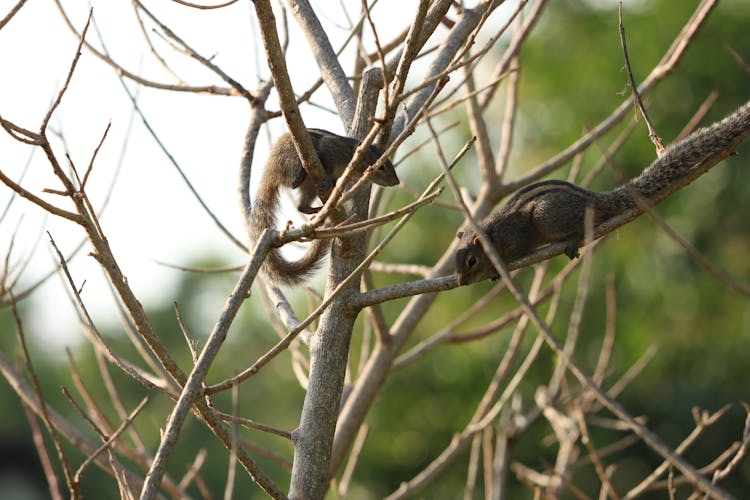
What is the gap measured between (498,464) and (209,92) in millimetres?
2517

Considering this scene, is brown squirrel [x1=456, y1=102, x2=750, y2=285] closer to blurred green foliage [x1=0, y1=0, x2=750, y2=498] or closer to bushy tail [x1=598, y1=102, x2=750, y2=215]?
bushy tail [x1=598, y1=102, x2=750, y2=215]

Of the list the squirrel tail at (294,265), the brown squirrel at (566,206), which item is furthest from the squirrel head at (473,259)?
the squirrel tail at (294,265)

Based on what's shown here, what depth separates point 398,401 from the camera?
20953 mm

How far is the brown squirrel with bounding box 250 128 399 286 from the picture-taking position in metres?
4.68

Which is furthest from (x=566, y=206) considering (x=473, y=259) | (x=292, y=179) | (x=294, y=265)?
(x=292, y=179)

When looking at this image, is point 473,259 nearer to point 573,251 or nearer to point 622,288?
point 573,251

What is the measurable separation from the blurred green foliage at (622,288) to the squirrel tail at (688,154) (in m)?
13.3

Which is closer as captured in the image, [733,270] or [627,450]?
[627,450]

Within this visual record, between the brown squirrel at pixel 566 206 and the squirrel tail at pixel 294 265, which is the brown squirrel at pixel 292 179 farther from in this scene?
the brown squirrel at pixel 566 206

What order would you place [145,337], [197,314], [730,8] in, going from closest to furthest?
[145,337] → [730,8] → [197,314]

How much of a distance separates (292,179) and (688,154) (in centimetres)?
247

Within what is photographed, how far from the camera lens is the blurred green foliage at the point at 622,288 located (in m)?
18.3

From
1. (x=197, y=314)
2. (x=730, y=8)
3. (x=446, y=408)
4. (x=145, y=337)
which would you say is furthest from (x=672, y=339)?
(x=197, y=314)

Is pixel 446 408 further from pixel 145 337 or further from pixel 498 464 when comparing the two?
pixel 145 337
